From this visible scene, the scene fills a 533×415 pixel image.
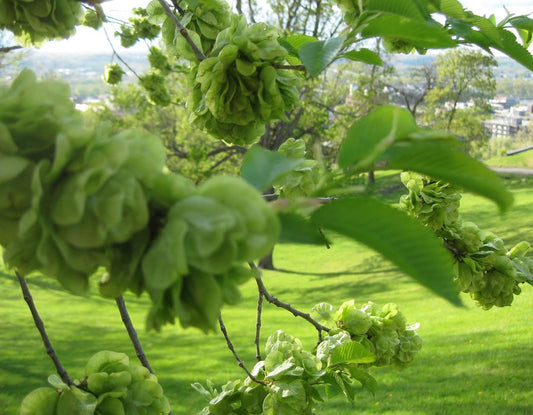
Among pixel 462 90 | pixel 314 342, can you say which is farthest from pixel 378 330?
pixel 462 90

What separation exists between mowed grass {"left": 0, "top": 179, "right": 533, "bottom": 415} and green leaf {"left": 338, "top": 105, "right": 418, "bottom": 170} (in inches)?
77.8

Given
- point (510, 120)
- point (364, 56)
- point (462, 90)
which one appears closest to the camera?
point (364, 56)

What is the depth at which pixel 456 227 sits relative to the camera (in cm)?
214

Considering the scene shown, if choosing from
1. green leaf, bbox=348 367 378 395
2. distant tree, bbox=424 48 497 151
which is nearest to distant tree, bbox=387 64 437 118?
distant tree, bbox=424 48 497 151

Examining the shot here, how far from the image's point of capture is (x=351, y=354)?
5.56 feet

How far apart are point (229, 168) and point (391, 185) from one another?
37.7ft

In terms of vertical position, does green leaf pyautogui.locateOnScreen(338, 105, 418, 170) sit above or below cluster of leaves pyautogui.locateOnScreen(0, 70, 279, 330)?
above

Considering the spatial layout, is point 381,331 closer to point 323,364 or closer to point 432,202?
point 323,364

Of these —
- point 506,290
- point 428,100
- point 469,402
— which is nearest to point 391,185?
point 428,100

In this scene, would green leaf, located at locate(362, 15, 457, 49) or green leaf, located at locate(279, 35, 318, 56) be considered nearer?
green leaf, located at locate(362, 15, 457, 49)

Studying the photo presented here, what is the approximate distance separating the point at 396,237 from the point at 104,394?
36.9 inches

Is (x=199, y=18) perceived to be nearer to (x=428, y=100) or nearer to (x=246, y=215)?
(x=246, y=215)

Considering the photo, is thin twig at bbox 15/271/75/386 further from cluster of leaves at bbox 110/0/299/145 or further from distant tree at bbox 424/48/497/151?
distant tree at bbox 424/48/497/151

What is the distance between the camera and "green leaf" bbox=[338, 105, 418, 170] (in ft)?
1.95
